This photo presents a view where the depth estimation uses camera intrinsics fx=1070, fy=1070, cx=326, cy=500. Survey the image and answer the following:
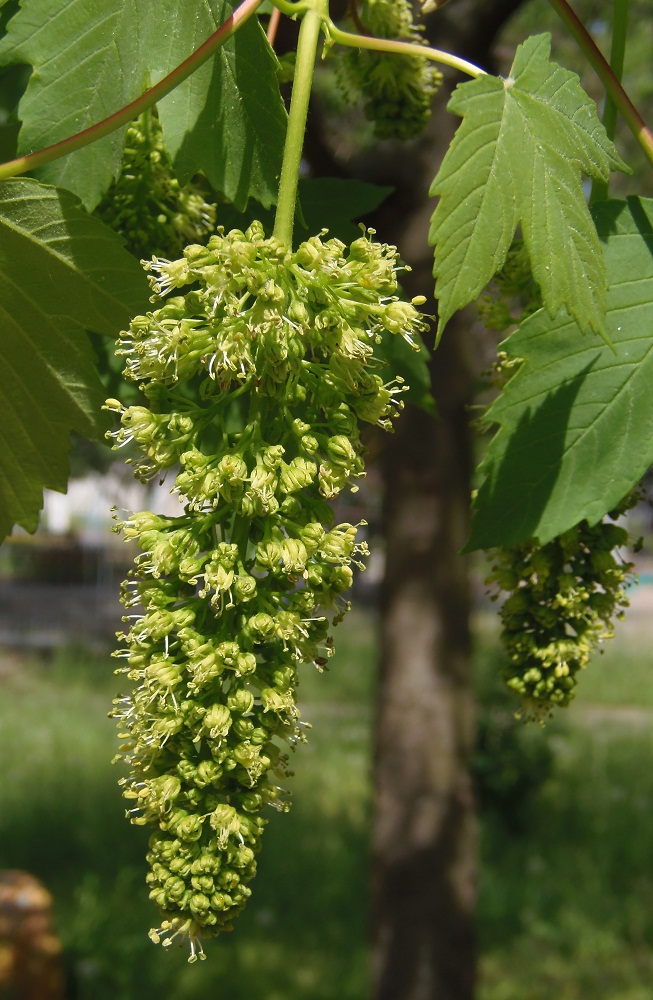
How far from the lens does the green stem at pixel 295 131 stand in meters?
1.00

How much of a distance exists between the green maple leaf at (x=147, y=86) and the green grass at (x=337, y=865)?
5604 mm

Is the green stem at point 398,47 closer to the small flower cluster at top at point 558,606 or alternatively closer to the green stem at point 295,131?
the green stem at point 295,131

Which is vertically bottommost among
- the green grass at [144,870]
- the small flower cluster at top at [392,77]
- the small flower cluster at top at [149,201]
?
the green grass at [144,870]

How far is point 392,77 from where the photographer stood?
67.7 inches

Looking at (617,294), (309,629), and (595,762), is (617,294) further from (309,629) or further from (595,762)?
(595,762)

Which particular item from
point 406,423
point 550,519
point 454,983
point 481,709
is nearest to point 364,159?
point 406,423

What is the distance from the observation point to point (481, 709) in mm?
9820

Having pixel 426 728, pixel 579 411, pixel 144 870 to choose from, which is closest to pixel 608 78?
pixel 579 411

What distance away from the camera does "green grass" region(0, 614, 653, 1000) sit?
20.3 feet

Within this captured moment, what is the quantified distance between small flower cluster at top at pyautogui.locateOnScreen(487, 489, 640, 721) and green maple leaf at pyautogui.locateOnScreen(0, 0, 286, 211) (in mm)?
535

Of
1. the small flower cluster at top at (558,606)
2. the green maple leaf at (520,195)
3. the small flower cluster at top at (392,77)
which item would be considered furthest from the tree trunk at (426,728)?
the green maple leaf at (520,195)

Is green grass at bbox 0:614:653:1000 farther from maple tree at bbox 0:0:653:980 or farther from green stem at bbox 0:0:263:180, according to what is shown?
green stem at bbox 0:0:263:180

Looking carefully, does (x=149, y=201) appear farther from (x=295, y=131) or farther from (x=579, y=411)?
(x=579, y=411)

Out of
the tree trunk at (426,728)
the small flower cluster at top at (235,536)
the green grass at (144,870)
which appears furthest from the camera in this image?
the green grass at (144,870)
